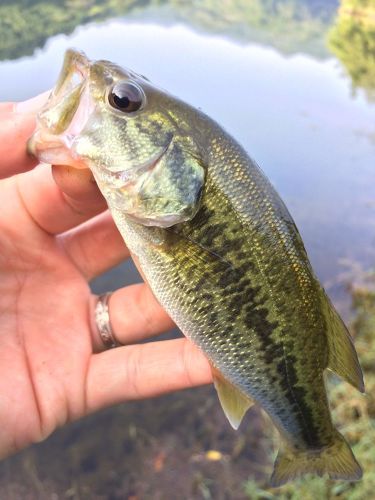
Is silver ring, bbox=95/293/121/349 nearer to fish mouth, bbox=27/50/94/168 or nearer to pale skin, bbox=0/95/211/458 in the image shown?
pale skin, bbox=0/95/211/458

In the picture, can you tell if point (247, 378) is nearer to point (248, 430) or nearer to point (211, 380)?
point (211, 380)

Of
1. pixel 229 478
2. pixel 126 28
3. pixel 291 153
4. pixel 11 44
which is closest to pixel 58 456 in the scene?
pixel 229 478

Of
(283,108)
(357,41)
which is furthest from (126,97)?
(357,41)

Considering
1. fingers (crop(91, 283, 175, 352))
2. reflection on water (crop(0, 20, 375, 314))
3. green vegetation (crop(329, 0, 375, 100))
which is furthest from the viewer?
green vegetation (crop(329, 0, 375, 100))

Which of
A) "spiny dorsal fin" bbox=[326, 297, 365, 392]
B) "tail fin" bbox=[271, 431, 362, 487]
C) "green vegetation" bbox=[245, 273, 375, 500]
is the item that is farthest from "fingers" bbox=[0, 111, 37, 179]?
"green vegetation" bbox=[245, 273, 375, 500]

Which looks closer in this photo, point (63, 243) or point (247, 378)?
point (247, 378)

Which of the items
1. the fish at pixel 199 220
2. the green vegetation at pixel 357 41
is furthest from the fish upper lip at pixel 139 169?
the green vegetation at pixel 357 41
